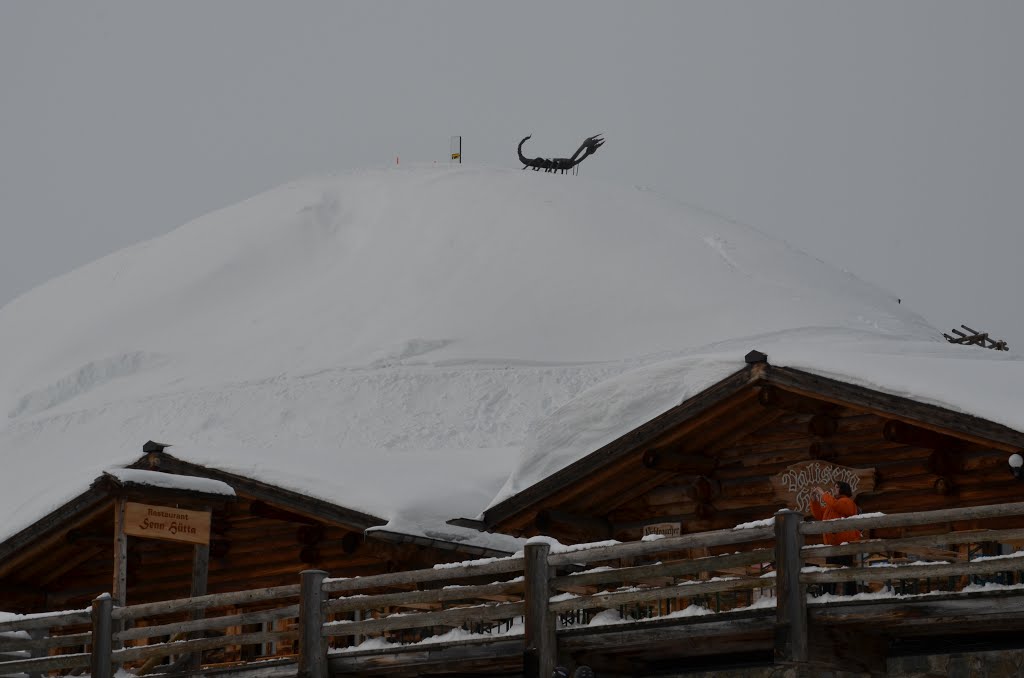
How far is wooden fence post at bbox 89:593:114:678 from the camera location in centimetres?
1772

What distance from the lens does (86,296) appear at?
64.8 metres

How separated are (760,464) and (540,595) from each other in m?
5.11

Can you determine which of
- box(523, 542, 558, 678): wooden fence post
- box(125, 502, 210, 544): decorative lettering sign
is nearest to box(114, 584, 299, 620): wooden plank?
box(125, 502, 210, 544): decorative lettering sign

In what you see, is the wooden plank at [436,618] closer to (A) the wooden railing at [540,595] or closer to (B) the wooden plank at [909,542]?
(A) the wooden railing at [540,595]

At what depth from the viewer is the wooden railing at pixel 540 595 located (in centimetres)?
1416

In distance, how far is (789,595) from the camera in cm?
1427

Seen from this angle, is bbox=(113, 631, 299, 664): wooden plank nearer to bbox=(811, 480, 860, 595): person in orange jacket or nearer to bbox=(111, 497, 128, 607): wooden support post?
bbox=(111, 497, 128, 607): wooden support post

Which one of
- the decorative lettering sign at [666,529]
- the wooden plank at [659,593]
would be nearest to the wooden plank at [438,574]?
the wooden plank at [659,593]

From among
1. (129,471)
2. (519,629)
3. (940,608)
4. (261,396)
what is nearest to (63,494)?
(129,471)

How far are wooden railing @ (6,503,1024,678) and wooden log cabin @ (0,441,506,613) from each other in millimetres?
832

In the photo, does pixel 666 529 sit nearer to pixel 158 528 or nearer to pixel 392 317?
pixel 158 528

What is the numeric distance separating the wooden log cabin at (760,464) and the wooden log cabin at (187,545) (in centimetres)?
151

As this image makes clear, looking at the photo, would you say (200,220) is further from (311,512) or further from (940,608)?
(940,608)

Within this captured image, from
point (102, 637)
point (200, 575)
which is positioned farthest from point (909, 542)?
point (200, 575)
